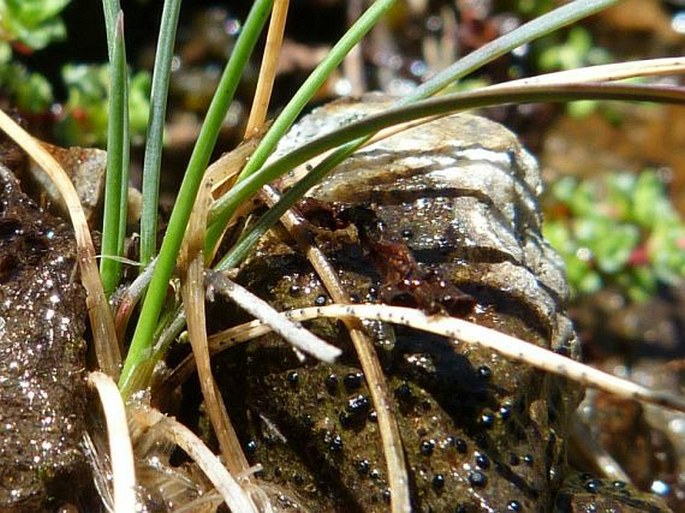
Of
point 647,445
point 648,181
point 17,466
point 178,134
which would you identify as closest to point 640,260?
point 648,181

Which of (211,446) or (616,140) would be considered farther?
(616,140)

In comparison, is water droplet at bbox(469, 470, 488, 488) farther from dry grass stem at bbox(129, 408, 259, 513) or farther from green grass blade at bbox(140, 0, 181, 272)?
green grass blade at bbox(140, 0, 181, 272)

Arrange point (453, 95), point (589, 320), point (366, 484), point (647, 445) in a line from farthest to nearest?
point (589, 320)
point (647, 445)
point (366, 484)
point (453, 95)

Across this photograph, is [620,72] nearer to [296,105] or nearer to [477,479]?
[296,105]

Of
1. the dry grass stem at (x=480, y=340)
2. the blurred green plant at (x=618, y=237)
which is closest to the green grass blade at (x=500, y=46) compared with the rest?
the dry grass stem at (x=480, y=340)

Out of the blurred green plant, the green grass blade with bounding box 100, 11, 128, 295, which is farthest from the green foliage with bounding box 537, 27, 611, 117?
the green grass blade with bounding box 100, 11, 128, 295

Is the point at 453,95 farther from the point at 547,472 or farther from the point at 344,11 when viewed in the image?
the point at 344,11
